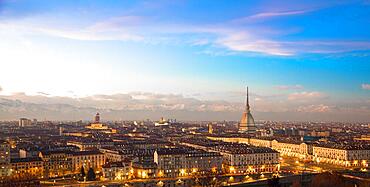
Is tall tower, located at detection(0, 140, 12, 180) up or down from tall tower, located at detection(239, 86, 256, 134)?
down

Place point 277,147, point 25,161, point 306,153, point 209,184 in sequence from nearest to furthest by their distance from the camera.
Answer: point 209,184
point 25,161
point 306,153
point 277,147

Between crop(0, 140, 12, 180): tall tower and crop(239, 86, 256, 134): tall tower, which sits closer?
crop(0, 140, 12, 180): tall tower

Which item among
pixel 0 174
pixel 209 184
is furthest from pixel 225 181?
pixel 0 174

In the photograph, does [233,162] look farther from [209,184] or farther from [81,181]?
[81,181]

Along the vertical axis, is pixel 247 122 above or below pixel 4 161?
above

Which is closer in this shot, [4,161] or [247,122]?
[4,161]

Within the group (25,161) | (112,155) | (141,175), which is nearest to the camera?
(141,175)

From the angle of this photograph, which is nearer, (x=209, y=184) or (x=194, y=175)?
(x=209, y=184)

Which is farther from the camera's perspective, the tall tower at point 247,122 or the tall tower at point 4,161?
the tall tower at point 247,122

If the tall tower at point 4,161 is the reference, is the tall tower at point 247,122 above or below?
above
